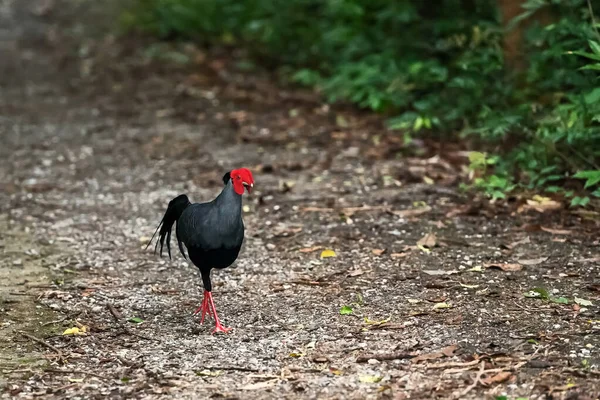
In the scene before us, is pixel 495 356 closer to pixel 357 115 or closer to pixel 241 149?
pixel 241 149

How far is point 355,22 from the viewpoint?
9.70 m

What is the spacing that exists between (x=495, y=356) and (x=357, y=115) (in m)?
5.30

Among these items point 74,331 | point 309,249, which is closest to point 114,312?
point 74,331

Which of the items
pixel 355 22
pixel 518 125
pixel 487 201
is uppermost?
pixel 355 22

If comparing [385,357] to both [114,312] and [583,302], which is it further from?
[114,312]

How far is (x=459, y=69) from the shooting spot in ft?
26.2

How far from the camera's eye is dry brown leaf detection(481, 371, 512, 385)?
3551 millimetres

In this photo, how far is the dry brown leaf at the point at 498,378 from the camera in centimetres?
355

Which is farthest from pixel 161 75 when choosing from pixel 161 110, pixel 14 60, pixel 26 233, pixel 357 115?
pixel 26 233

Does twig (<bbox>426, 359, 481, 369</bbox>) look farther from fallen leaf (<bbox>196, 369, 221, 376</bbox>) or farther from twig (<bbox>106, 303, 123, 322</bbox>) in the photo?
twig (<bbox>106, 303, 123, 322</bbox>)

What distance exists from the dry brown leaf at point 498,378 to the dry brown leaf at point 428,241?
1780 millimetres

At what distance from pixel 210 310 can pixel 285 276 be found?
70 centimetres

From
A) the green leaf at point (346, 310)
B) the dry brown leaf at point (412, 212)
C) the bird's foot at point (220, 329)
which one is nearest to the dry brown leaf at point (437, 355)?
the green leaf at point (346, 310)

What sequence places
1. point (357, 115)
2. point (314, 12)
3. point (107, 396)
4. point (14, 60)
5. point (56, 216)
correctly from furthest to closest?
1. point (14, 60)
2. point (314, 12)
3. point (357, 115)
4. point (56, 216)
5. point (107, 396)
